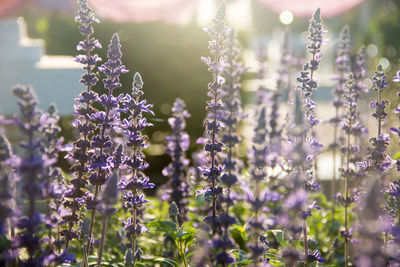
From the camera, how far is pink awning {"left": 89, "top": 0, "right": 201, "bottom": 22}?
922cm

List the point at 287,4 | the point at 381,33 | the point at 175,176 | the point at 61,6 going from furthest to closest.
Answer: the point at 381,33, the point at 287,4, the point at 61,6, the point at 175,176

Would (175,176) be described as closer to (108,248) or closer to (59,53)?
(108,248)

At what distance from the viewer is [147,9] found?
9.65 m

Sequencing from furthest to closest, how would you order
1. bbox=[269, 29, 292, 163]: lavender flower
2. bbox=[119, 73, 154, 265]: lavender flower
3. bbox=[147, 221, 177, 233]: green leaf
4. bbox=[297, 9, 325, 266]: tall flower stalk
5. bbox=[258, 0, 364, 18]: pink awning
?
bbox=[258, 0, 364, 18]: pink awning → bbox=[269, 29, 292, 163]: lavender flower → bbox=[147, 221, 177, 233]: green leaf → bbox=[119, 73, 154, 265]: lavender flower → bbox=[297, 9, 325, 266]: tall flower stalk

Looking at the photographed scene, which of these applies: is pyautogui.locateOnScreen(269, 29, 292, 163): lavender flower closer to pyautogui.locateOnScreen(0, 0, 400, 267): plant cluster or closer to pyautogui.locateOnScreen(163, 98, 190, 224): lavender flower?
pyautogui.locateOnScreen(0, 0, 400, 267): plant cluster

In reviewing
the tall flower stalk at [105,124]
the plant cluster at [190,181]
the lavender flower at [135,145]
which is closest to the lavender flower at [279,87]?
the plant cluster at [190,181]

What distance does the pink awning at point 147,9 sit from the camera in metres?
9.22

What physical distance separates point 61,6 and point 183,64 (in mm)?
2625

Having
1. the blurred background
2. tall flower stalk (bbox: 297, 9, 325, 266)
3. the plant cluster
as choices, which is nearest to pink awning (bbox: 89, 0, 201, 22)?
the blurred background

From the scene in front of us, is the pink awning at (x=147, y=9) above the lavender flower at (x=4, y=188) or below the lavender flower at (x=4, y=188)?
above

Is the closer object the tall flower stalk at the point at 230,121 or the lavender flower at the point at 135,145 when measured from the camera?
the tall flower stalk at the point at 230,121

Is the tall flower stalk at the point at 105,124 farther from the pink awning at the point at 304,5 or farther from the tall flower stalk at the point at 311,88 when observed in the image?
the pink awning at the point at 304,5

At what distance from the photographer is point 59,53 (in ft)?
49.1

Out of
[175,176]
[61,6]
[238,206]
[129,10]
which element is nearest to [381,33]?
[129,10]
